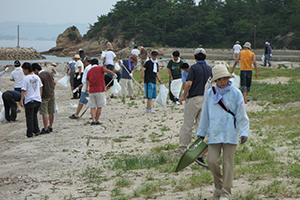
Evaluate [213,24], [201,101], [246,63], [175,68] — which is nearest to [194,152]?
[201,101]

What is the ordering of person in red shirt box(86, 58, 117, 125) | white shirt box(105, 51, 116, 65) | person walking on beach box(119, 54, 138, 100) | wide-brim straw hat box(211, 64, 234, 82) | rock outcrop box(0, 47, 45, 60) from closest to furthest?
wide-brim straw hat box(211, 64, 234, 82) < person in red shirt box(86, 58, 117, 125) < person walking on beach box(119, 54, 138, 100) < white shirt box(105, 51, 116, 65) < rock outcrop box(0, 47, 45, 60)

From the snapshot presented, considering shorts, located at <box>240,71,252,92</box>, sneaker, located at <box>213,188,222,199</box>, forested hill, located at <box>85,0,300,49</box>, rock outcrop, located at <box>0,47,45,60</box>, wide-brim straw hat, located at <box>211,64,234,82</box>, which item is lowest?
sneaker, located at <box>213,188,222,199</box>

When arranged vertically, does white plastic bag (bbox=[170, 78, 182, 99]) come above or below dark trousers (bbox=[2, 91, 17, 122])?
above

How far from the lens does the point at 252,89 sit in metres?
14.5

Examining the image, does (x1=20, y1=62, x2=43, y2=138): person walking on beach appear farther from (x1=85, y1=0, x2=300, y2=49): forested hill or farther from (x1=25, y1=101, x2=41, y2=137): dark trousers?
(x1=85, y1=0, x2=300, y2=49): forested hill

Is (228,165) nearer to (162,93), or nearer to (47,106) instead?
(47,106)

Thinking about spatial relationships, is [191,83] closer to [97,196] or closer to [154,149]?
[154,149]

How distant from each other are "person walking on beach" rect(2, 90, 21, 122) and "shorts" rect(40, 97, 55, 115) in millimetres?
2646

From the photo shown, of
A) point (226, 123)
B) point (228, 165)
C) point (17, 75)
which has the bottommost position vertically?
point (228, 165)

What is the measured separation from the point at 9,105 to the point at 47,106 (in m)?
2.86

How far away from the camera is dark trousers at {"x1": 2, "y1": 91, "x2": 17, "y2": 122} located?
37.1 ft

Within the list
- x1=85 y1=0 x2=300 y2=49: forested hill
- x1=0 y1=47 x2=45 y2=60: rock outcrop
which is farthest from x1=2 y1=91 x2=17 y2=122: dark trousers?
x1=0 y1=47 x2=45 y2=60: rock outcrop

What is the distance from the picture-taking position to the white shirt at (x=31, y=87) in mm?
8523

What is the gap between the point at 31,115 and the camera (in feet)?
29.2
